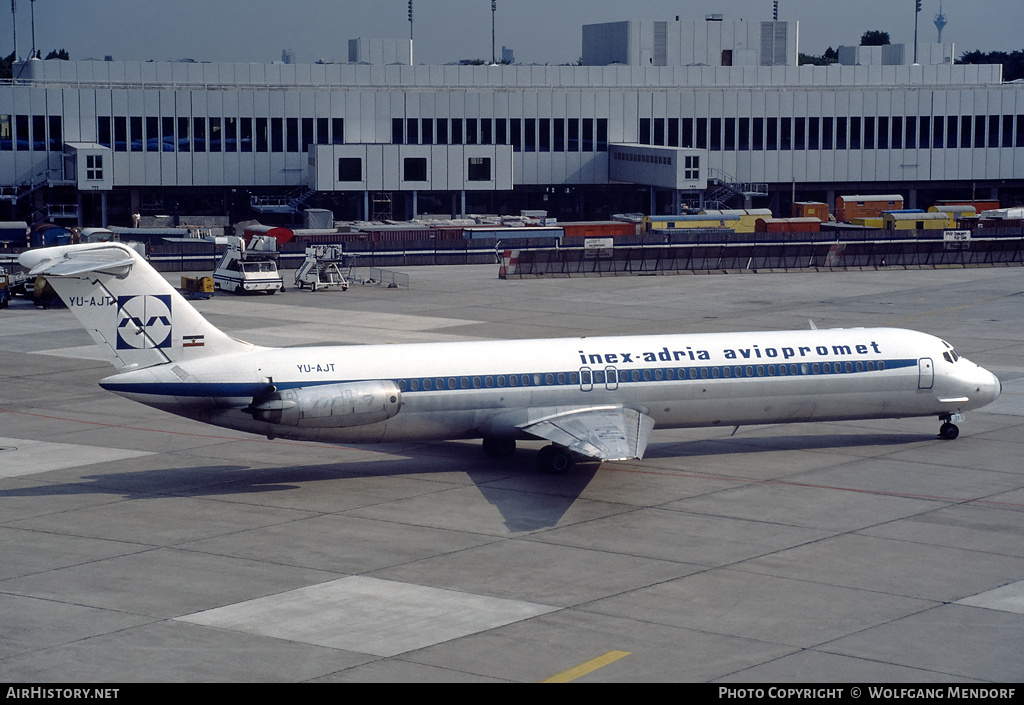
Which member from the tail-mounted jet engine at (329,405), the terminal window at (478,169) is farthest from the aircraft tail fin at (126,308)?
the terminal window at (478,169)

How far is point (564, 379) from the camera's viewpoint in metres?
32.3

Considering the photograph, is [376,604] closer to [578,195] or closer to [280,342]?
[280,342]

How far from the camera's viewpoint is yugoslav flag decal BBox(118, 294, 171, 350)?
96.9 ft

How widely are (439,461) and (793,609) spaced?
1407 cm

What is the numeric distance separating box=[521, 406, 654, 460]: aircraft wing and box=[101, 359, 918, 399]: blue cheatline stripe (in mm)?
874

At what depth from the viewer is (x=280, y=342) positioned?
54844mm

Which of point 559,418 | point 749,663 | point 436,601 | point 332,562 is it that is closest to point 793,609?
point 749,663

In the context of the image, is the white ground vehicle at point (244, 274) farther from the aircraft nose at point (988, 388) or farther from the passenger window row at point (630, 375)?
the aircraft nose at point (988, 388)

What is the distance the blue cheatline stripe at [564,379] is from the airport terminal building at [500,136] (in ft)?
254

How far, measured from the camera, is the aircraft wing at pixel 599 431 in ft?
94.4

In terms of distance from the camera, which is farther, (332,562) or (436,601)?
(332,562)

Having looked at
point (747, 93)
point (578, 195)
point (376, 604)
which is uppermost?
point (747, 93)

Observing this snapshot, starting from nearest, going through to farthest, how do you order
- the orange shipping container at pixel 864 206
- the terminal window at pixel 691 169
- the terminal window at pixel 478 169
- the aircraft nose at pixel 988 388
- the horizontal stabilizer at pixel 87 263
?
the horizontal stabilizer at pixel 87 263, the aircraft nose at pixel 988 388, the terminal window at pixel 691 169, the terminal window at pixel 478 169, the orange shipping container at pixel 864 206

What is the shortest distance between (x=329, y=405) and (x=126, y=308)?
517cm
